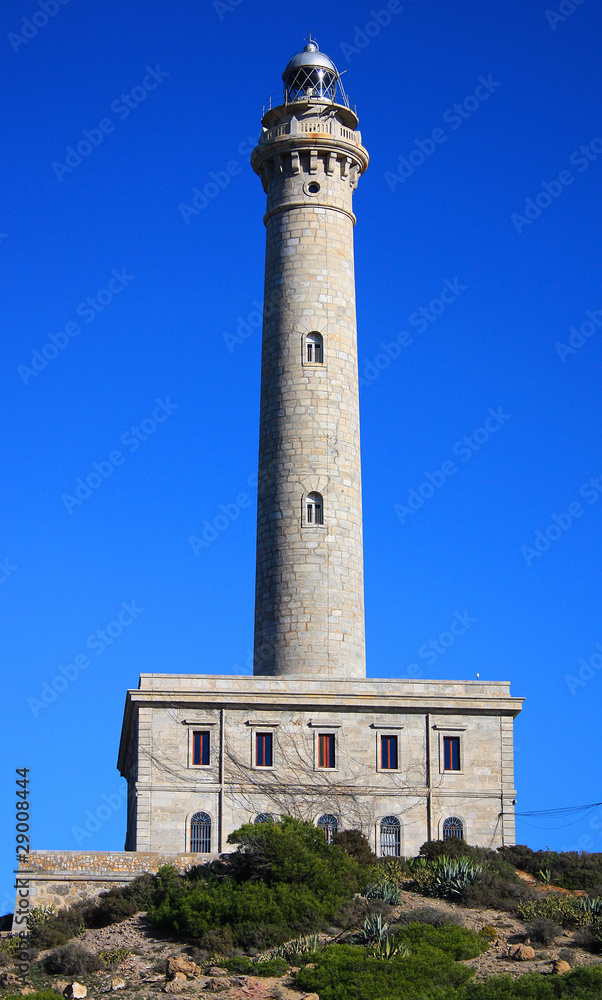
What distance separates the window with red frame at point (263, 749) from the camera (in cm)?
4450

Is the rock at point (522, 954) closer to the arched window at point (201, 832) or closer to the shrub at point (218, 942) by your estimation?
the shrub at point (218, 942)

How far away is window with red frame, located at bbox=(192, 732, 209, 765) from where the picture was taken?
44312mm

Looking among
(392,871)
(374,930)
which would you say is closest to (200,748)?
(392,871)

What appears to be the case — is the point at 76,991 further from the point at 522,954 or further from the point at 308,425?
the point at 308,425

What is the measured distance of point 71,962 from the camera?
3550cm

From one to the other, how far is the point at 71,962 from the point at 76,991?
154 centimetres

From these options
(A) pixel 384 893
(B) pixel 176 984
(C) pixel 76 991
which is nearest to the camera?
(C) pixel 76 991

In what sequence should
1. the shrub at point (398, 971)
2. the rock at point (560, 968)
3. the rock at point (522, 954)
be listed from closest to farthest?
the shrub at point (398, 971), the rock at point (560, 968), the rock at point (522, 954)

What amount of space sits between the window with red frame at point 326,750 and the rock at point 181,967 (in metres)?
10.1

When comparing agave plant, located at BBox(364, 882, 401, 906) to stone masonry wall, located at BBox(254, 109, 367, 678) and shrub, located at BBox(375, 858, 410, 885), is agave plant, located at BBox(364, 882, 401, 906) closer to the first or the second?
shrub, located at BBox(375, 858, 410, 885)

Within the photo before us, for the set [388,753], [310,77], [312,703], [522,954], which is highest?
[310,77]

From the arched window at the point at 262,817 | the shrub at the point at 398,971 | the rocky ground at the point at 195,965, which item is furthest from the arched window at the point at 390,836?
the shrub at the point at 398,971

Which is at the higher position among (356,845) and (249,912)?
(356,845)

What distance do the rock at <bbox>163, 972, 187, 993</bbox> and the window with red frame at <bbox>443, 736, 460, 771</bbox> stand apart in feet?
41.1
